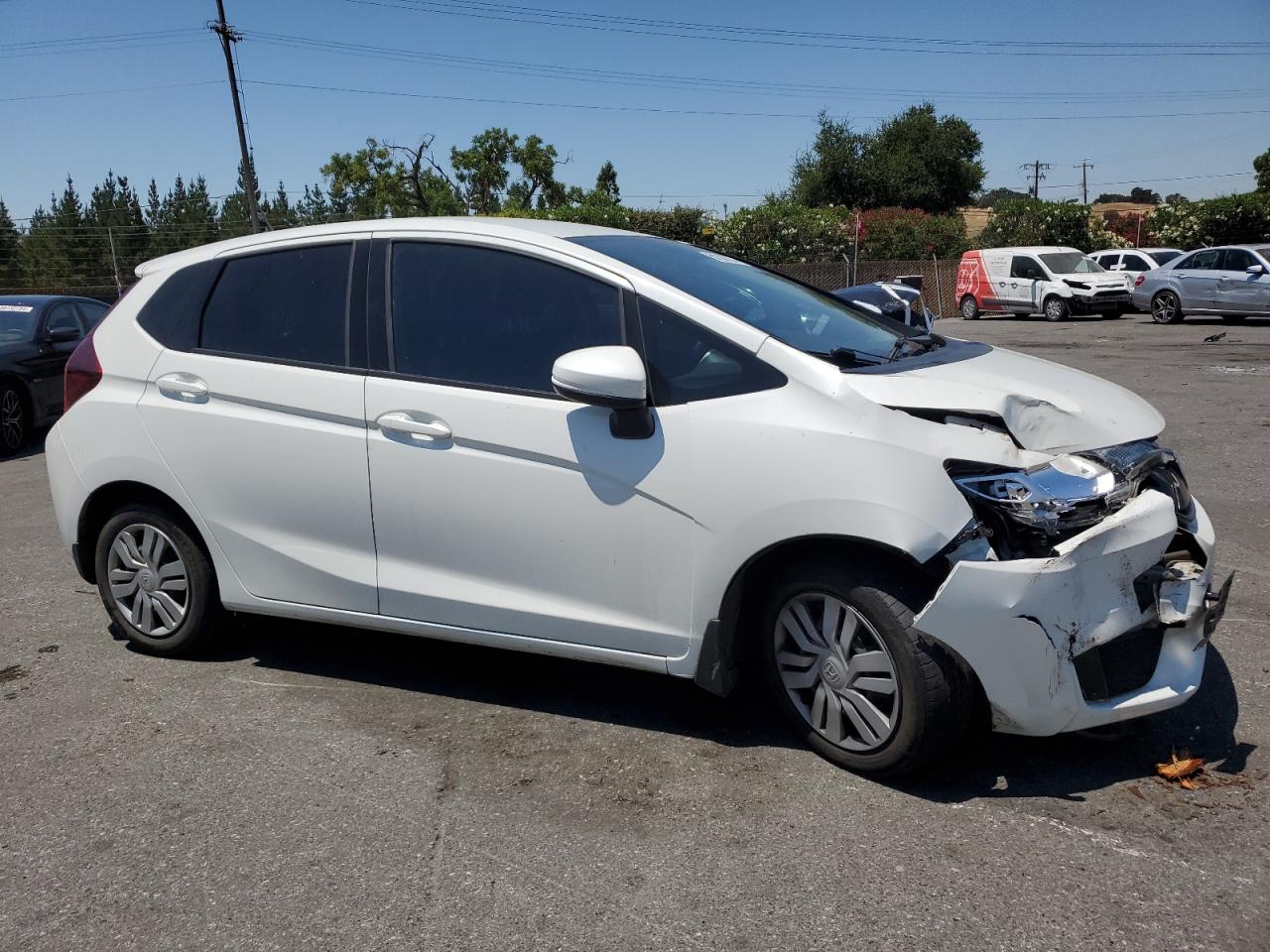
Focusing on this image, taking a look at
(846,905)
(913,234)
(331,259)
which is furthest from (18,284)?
(846,905)

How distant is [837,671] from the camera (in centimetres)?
340

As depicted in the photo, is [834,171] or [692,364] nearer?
[692,364]

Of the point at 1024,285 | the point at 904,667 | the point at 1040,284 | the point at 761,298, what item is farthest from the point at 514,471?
the point at 1024,285

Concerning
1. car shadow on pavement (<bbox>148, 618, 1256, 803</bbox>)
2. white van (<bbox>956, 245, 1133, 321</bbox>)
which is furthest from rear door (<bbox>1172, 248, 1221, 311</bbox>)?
car shadow on pavement (<bbox>148, 618, 1256, 803</bbox>)

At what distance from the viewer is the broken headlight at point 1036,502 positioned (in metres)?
3.08

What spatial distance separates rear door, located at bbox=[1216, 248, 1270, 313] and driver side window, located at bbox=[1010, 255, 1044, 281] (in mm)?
5925

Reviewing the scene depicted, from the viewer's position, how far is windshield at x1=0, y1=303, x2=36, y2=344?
452 inches

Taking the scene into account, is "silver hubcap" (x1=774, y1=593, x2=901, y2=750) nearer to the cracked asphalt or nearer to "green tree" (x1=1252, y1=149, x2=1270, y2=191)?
the cracked asphalt

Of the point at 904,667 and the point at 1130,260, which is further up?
the point at 1130,260

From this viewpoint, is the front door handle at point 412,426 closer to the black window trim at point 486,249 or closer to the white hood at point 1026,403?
the black window trim at point 486,249

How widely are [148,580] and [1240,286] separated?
73.2 feet

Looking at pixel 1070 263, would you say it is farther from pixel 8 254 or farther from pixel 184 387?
pixel 8 254

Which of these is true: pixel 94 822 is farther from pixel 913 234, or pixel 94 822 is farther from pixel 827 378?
pixel 913 234

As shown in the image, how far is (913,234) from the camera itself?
123 ft
